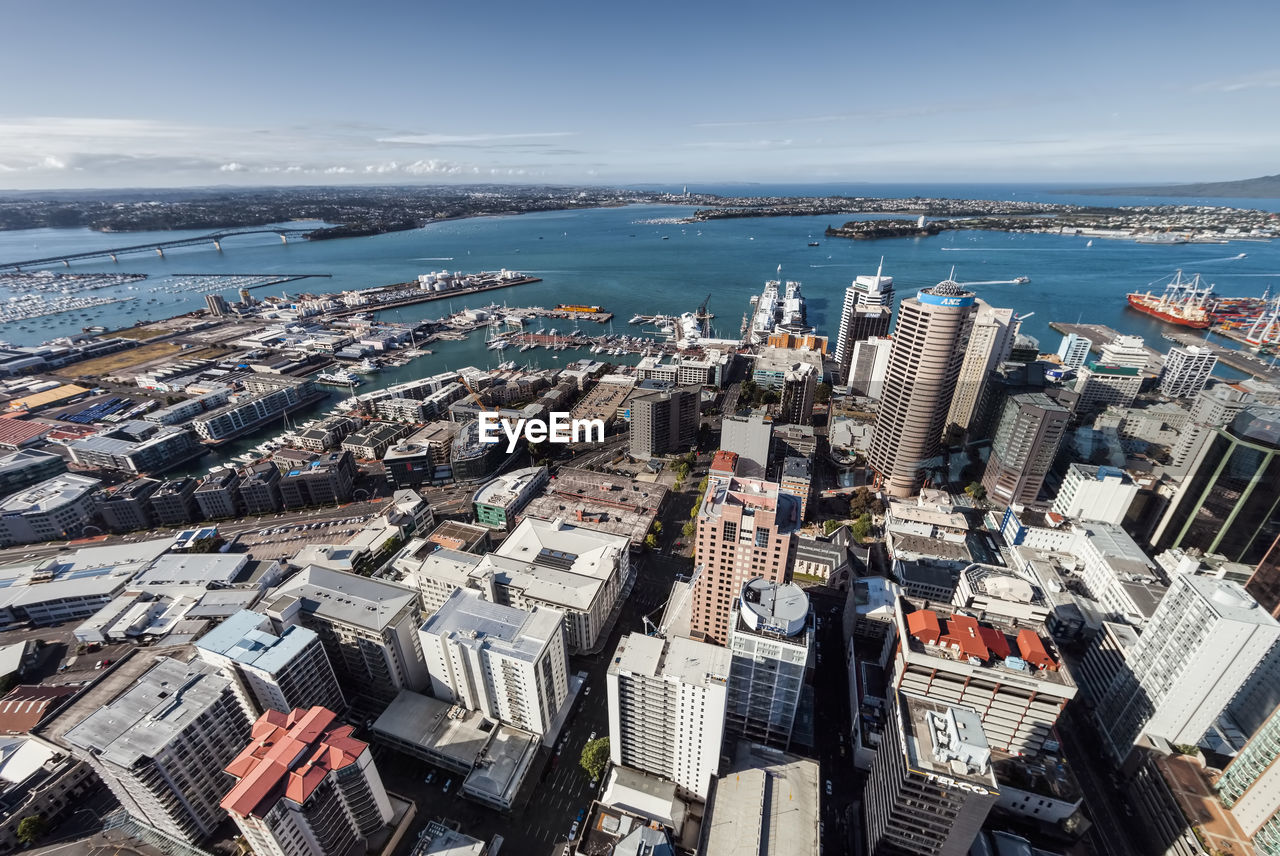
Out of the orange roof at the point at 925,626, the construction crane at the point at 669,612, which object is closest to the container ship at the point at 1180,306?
the orange roof at the point at 925,626

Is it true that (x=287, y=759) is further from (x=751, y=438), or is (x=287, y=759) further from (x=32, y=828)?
(x=751, y=438)

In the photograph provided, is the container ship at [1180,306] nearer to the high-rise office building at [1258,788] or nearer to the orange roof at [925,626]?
the high-rise office building at [1258,788]

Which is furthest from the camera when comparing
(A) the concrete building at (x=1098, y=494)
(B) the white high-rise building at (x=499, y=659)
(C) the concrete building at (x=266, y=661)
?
(A) the concrete building at (x=1098, y=494)

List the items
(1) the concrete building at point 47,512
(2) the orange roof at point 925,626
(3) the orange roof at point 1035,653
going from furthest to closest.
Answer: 1. (1) the concrete building at point 47,512
2. (2) the orange roof at point 925,626
3. (3) the orange roof at point 1035,653

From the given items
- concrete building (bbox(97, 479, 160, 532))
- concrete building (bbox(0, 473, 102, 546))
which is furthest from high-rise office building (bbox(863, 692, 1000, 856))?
concrete building (bbox(0, 473, 102, 546))

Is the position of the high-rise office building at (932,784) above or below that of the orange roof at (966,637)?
below

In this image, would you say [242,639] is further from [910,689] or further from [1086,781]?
[1086,781]

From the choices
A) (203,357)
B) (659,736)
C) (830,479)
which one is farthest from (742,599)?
(203,357)
